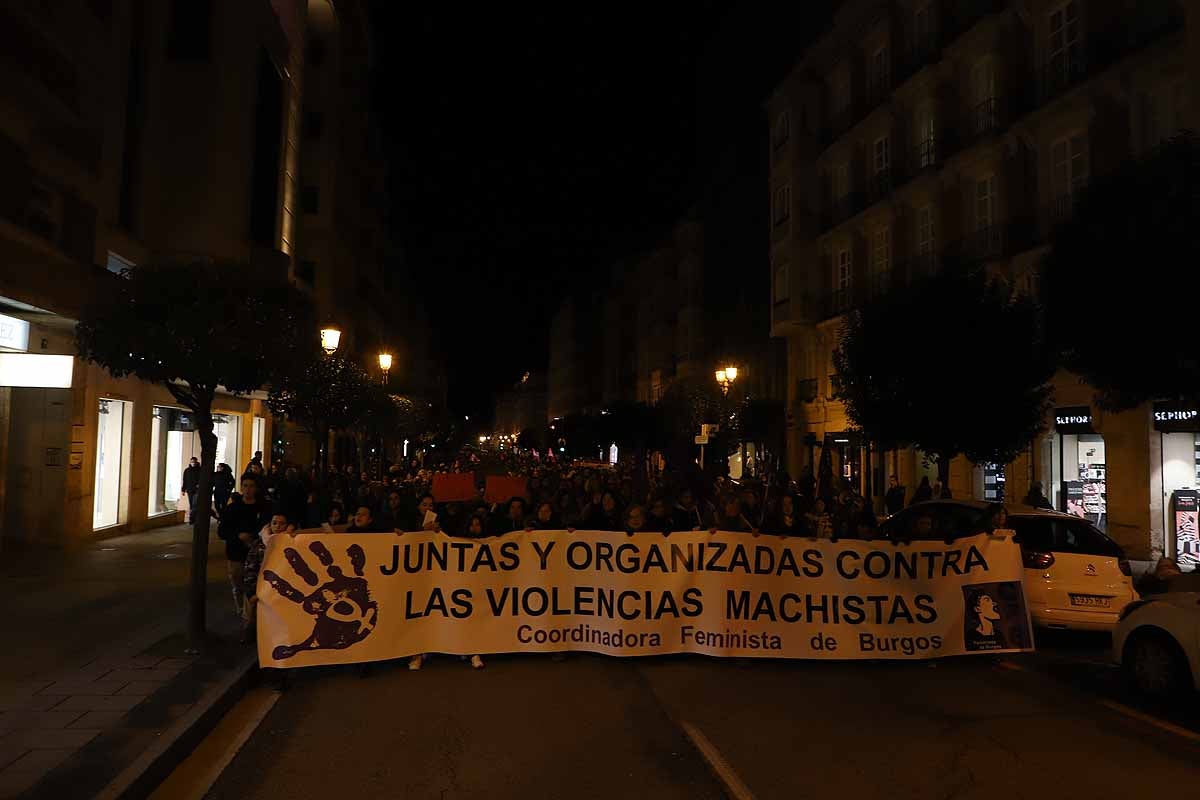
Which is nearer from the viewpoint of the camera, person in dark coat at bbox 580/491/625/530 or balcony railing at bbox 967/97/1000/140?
person in dark coat at bbox 580/491/625/530

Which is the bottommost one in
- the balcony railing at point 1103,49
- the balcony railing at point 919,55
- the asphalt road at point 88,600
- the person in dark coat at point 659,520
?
the asphalt road at point 88,600

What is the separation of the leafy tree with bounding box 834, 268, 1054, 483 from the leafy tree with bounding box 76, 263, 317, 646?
14.3m

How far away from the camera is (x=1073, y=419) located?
71.9 feet

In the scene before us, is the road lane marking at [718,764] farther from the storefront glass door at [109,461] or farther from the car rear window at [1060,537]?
the storefront glass door at [109,461]

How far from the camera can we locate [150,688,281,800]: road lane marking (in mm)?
5387

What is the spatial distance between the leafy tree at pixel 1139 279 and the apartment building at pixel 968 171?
45cm

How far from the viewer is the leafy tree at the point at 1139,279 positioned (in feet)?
37.9

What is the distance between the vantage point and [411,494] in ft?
48.9

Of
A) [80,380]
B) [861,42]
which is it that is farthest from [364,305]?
[80,380]

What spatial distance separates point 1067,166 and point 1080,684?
18.2 meters

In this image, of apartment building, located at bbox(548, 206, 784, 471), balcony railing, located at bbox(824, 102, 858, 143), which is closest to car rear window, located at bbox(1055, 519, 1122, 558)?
apartment building, located at bbox(548, 206, 784, 471)

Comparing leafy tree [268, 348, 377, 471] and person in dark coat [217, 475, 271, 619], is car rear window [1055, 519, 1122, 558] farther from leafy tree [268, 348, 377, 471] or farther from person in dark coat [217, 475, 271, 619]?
leafy tree [268, 348, 377, 471]

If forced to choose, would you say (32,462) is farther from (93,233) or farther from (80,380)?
(93,233)

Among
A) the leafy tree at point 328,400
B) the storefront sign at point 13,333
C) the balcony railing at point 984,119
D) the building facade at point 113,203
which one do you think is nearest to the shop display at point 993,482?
the balcony railing at point 984,119
